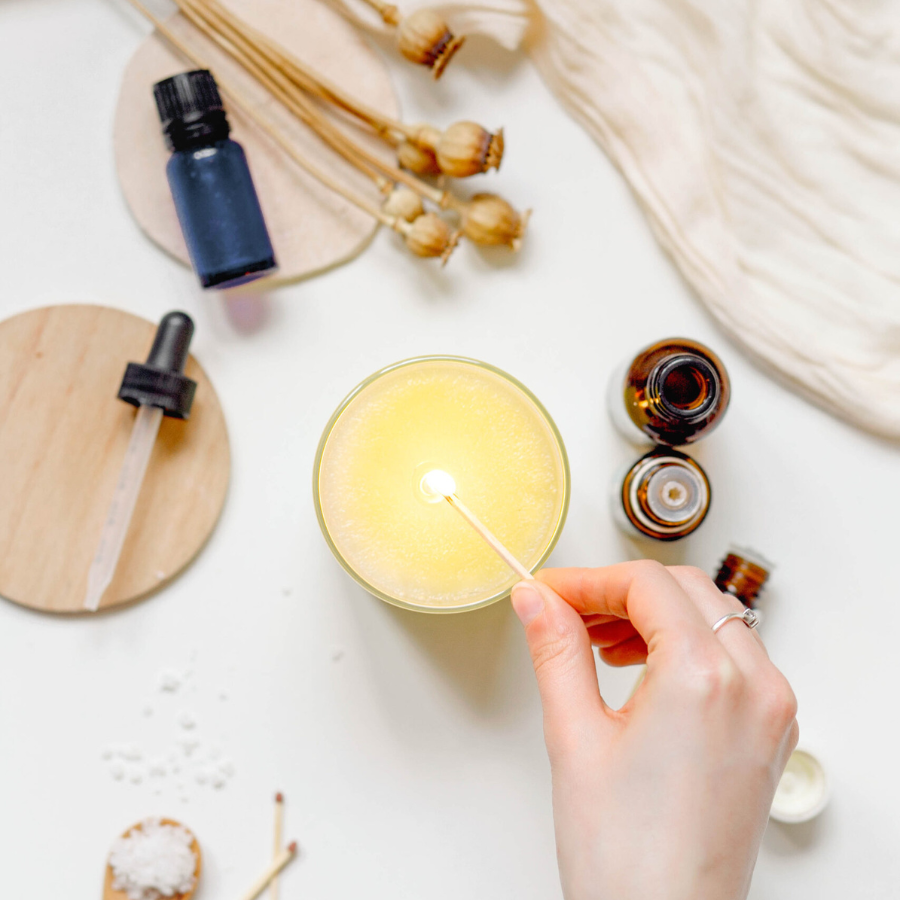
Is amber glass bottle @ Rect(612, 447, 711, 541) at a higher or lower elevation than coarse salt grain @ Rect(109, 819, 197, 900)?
higher

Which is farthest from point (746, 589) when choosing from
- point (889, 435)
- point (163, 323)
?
point (163, 323)

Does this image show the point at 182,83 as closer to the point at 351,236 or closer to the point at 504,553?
the point at 351,236

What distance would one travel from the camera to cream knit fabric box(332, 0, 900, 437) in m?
0.79

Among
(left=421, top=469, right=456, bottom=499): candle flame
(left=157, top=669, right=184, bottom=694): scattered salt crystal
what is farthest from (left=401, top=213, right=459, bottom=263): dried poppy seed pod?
(left=157, top=669, right=184, bottom=694): scattered salt crystal

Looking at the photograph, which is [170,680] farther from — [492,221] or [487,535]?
[492,221]

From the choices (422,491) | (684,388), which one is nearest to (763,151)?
(684,388)

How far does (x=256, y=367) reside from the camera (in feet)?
2.62

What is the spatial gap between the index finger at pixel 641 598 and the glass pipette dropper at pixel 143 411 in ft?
1.28

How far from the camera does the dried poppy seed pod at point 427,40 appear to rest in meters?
0.74

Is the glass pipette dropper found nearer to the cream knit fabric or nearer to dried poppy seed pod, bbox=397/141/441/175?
dried poppy seed pod, bbox=397/141/441/175

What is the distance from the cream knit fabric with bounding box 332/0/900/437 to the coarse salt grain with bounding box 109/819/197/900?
767 millimetres

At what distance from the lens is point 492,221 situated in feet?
2.54

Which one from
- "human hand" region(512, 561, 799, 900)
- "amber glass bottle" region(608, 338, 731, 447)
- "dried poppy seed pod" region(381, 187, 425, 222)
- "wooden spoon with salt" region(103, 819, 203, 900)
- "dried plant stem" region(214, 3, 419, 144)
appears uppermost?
"dried plant stem" region(214, 3, 419, 144)

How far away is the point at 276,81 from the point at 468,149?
208 millimetres
